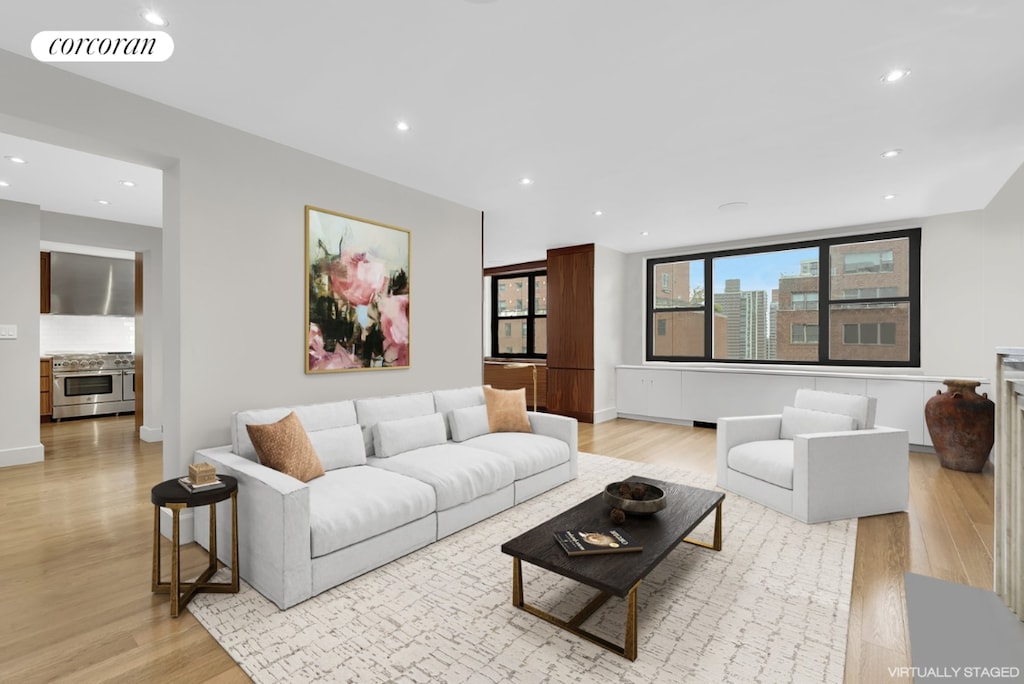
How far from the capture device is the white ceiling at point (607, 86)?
200 cm

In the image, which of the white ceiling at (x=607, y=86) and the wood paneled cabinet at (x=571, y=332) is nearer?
the white ceiling at (x=607, y=86)

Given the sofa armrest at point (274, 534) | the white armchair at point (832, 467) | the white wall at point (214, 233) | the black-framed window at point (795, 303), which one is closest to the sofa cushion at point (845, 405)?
the white armchair at point (832, 467)

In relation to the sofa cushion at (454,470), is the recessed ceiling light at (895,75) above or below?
above

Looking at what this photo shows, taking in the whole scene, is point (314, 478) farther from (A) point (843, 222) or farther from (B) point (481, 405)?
(A) point (843, 222)

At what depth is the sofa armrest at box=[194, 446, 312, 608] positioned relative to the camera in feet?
7.11

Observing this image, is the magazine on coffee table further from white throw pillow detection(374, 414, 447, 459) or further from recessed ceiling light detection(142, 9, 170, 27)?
recessed ceiling light detection(142, 9, 170, 27)

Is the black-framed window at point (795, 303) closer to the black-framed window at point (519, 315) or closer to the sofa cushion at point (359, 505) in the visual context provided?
the black-framed window at point (519, 315)

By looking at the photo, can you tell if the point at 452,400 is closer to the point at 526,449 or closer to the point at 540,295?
the point at 526,449

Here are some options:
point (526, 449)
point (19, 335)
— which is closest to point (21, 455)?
point (19, 335)

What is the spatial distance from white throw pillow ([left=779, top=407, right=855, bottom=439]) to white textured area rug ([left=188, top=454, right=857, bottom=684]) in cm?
95

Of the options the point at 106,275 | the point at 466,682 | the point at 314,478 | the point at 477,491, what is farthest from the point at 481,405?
the point at 106,275

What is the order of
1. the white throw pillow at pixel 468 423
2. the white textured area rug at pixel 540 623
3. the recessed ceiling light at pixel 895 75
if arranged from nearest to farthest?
the white textured area rug at pixel 540 623 < the recessed ceiling light at pixel 895 75 < the white throw pillow at pixel 468 423

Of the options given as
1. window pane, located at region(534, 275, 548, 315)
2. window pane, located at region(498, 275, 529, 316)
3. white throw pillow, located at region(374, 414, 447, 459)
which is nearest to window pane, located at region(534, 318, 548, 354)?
window pane, located at region(534, 275, 548, 315)

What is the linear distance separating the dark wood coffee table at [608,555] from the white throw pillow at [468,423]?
1.49 metres
